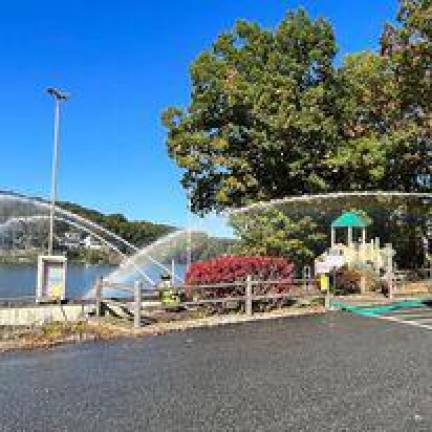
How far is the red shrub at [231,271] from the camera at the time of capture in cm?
2198

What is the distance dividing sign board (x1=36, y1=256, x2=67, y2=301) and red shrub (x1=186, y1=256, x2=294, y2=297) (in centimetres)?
363

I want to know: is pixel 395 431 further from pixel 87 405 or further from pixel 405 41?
pixel 405 41

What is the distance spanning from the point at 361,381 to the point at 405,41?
23112 mm

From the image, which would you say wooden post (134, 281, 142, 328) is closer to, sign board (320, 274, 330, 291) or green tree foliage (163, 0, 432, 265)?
sign board (320, 274, 330, 291)

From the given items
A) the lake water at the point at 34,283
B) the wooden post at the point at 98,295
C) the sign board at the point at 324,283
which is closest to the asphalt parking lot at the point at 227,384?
the wooden post at the point at 98,295

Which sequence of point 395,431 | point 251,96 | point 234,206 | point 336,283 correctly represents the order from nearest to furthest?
point 395,431 < point 336,283 < point 251,96 < point 234,206

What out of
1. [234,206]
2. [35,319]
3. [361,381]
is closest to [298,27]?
[234,206]

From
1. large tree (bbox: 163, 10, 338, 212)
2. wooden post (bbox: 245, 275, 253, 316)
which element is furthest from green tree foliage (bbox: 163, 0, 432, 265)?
wooden post (bbox: 245, 275, 253, 316)

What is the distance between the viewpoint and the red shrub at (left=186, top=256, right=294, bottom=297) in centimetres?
2198

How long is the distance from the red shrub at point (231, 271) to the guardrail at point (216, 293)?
0.12 m

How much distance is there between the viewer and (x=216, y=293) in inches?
869

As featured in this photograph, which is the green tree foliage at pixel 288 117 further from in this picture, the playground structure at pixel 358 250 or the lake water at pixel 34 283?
the lake water at pixel 34 283

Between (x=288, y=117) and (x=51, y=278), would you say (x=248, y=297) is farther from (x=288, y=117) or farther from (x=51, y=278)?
(x=288, y=117)

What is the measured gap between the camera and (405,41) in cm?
3241
